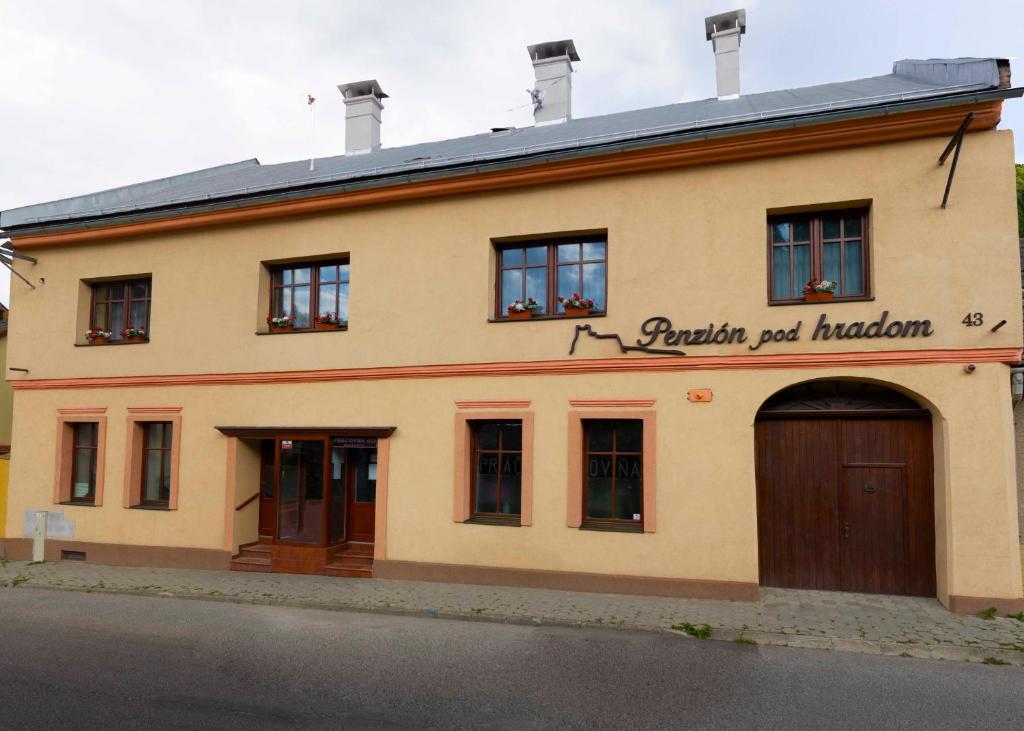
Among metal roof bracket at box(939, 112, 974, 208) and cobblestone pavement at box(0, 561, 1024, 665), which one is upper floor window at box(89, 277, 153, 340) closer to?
cobblestone pavement at box(0, 561, 1024, 665)

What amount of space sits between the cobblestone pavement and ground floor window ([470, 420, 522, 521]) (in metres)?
1.17

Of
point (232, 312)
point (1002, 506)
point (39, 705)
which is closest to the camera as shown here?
point (39, 705)

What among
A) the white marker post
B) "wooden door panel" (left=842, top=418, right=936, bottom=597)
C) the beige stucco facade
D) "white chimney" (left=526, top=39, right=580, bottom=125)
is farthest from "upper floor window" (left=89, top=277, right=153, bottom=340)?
"wooden door panel" (left=842, top=418, right=936, bottom=597)

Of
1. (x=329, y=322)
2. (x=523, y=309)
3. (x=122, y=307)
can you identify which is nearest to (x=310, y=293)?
(x=329, y=322)

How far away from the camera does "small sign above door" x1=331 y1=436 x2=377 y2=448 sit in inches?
443

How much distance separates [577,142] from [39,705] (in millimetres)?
8972

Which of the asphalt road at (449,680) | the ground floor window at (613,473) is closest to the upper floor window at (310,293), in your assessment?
the ground floor window at (613,473)

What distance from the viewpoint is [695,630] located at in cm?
789

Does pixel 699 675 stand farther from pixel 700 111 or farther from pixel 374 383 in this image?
pixel 700 111

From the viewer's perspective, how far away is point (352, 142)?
53.5 feet

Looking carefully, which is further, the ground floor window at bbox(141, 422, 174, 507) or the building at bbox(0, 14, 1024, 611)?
the ground floor window at bbox(141, 422, 174, 507)

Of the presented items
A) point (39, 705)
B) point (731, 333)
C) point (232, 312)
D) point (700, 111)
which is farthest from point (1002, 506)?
point (232, 312)

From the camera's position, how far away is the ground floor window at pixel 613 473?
9.95 metres

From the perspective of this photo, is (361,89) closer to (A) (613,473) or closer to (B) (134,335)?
(B) (134,335)
